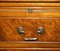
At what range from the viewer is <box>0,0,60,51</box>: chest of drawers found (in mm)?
777

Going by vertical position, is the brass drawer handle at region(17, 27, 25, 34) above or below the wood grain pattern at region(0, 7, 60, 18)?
below

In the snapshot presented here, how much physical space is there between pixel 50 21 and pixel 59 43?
0.12 metres

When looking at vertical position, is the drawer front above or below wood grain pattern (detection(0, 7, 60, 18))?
below

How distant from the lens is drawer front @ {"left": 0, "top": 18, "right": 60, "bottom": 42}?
80cm

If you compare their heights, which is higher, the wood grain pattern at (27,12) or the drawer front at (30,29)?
the wood grain pattern at (27,12)

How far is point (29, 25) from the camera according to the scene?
0.80 meters

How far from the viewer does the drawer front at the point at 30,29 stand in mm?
796

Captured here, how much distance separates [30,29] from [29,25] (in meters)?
0.02

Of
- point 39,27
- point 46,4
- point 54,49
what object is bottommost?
point 54,49

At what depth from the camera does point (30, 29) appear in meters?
0.81

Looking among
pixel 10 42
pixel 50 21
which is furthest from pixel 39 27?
pixel 10 42

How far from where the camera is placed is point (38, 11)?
784 mm

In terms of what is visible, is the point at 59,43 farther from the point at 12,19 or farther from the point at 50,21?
the point at 12,19

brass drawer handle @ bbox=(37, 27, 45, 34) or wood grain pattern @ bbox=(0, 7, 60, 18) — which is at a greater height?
wood grain pattern @ bbox=(0, 7, 60, 18)
